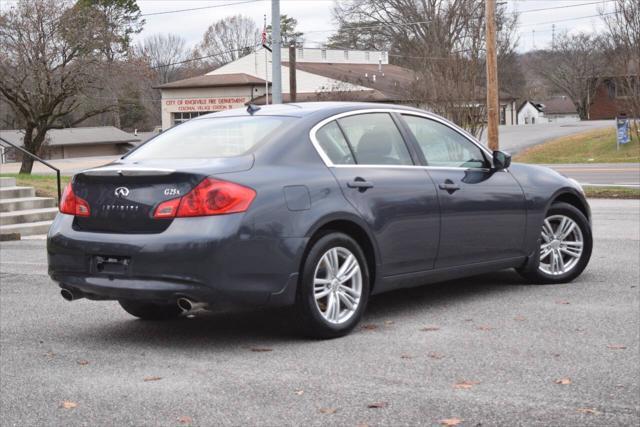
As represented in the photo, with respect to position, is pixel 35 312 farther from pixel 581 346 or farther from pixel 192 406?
pixel 581 346

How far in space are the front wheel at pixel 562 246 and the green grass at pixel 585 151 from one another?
30.1 m

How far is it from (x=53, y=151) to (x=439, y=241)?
298 feet

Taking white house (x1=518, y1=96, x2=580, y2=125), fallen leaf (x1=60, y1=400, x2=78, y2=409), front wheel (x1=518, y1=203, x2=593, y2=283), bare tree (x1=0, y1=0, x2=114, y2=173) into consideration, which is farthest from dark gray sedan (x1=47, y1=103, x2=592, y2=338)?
white house (x1=518, y1=96, x2=580, y2=125)

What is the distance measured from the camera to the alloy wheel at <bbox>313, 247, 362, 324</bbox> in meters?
6.54

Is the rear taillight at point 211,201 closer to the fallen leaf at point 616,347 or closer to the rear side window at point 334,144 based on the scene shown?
the rear side window at point 334,144

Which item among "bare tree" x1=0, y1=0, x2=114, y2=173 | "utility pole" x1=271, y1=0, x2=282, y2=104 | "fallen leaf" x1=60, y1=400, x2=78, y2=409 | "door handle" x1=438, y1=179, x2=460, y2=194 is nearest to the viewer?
"fallen leaf" x1=60, y1=400, x2=78, y2=409

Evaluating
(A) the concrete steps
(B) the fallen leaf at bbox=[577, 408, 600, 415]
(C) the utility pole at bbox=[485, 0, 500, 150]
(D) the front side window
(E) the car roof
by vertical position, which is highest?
(C) the utility pole at bbox=[485, 0, 500, 150]

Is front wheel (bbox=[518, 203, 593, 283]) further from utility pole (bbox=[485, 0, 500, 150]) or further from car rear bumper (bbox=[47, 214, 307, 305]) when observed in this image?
utility pole (bbox=[485, 0, 500, 150])

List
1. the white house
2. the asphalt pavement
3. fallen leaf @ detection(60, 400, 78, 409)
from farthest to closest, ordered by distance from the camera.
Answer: the white house → the asphalt pavement → fallen leaf @ detection(60, 400, 78, 409)

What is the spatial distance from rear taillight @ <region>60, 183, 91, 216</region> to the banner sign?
35571 mm

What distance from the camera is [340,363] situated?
592 cm

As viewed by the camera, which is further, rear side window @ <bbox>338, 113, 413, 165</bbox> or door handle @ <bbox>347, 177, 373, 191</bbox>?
rear side window @ <bbox>338, 113, 413, 165</bbox>

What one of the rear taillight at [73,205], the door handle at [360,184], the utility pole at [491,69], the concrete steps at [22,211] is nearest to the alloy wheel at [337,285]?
the door handle at [360,184]

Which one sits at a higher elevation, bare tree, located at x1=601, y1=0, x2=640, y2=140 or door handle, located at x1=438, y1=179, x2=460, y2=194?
bare tree, located at x1=601, y1=0, x2=640, y2=140
